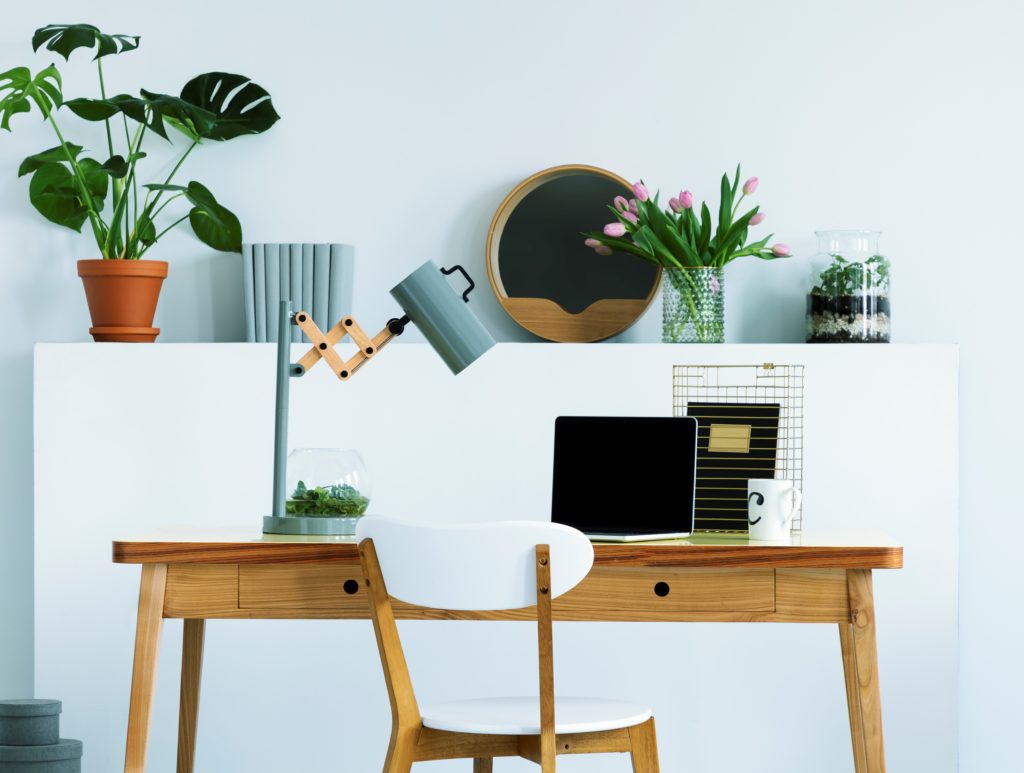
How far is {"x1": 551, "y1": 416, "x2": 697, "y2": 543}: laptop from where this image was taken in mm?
2244

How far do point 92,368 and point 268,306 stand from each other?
425 mm

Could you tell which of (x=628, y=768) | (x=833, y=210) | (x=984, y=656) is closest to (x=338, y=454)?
(x=628, y=768)

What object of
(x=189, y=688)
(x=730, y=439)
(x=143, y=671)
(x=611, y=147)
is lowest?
(x=189, y=688)

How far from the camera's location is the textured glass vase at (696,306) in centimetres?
295

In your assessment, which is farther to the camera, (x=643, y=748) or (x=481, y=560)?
(x=643, y=748)

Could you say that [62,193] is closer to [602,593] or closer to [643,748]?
[602,593]

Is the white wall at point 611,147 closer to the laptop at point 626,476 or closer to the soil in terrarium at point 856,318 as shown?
the soil in terrarium at point 856,318

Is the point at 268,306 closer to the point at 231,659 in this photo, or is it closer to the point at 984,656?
the point at 231,659

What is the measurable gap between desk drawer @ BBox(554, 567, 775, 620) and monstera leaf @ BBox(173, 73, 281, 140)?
5.21 ft

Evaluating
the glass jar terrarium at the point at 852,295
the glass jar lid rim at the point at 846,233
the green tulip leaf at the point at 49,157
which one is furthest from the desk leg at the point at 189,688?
the glass jar lid rim at the point at 846,233

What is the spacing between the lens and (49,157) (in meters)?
3.06

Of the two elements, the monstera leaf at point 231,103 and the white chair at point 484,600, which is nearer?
the white chair at point 484,600

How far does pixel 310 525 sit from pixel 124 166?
1118 millimetres

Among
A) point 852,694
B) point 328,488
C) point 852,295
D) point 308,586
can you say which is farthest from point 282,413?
point 852,295
